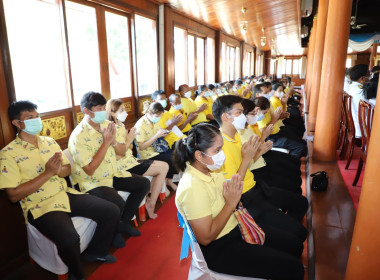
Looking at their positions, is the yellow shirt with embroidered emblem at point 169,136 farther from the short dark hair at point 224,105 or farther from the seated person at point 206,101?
the seated person at point 206,101

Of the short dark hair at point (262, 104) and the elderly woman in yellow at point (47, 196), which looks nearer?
the elderly woman in yellow at point (47, 196)

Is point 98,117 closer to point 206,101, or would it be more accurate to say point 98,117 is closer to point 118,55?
point 118,55

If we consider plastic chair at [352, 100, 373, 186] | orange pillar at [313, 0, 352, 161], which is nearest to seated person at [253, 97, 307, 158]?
orange pillar at [313, 0, 352, 161]

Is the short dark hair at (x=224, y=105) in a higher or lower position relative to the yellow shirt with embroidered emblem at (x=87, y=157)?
higher

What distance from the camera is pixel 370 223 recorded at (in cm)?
125

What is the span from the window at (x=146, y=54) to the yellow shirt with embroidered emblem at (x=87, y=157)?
8.54 feet

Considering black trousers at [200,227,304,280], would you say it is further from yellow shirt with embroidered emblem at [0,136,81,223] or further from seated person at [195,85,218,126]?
seated person at [195,85,218,126]

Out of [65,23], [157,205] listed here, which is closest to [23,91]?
[65,23]

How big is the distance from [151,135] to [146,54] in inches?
95.3

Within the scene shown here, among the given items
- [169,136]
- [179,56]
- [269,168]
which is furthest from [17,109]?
[179,56]

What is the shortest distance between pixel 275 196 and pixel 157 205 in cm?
157

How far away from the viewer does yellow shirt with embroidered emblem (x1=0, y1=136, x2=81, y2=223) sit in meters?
2.00

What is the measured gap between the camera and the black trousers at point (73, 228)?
1984 mm

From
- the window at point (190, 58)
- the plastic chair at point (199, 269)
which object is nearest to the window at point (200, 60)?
the window at point (190, 58)
